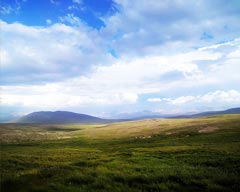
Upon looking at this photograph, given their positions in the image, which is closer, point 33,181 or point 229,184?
point 229,184

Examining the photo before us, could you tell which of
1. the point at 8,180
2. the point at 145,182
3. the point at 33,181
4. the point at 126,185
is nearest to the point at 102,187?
the point at 126,185

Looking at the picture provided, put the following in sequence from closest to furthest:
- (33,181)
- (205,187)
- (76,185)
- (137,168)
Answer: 1. (205,187)
2. (76,185)
3. (33,181)
4. (137,168)

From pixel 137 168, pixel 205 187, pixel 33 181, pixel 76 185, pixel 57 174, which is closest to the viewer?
pixel 205 187

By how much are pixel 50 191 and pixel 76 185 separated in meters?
1.98

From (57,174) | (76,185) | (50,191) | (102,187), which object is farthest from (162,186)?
(57,174)

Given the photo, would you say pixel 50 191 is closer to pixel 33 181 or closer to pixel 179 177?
pixel 33 181

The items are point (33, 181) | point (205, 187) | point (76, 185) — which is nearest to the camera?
point (205, 187)

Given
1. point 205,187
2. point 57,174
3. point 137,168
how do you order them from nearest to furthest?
1. point 205,187
2. point 57,174
3. point 137,168

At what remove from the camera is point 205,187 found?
15898mm

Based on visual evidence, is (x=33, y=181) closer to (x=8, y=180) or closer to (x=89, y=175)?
(x=8, y=180)

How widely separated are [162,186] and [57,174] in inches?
369

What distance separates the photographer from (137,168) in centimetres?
2295

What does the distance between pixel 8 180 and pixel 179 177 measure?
13.1m

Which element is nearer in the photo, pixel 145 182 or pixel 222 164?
pixel 145 182
